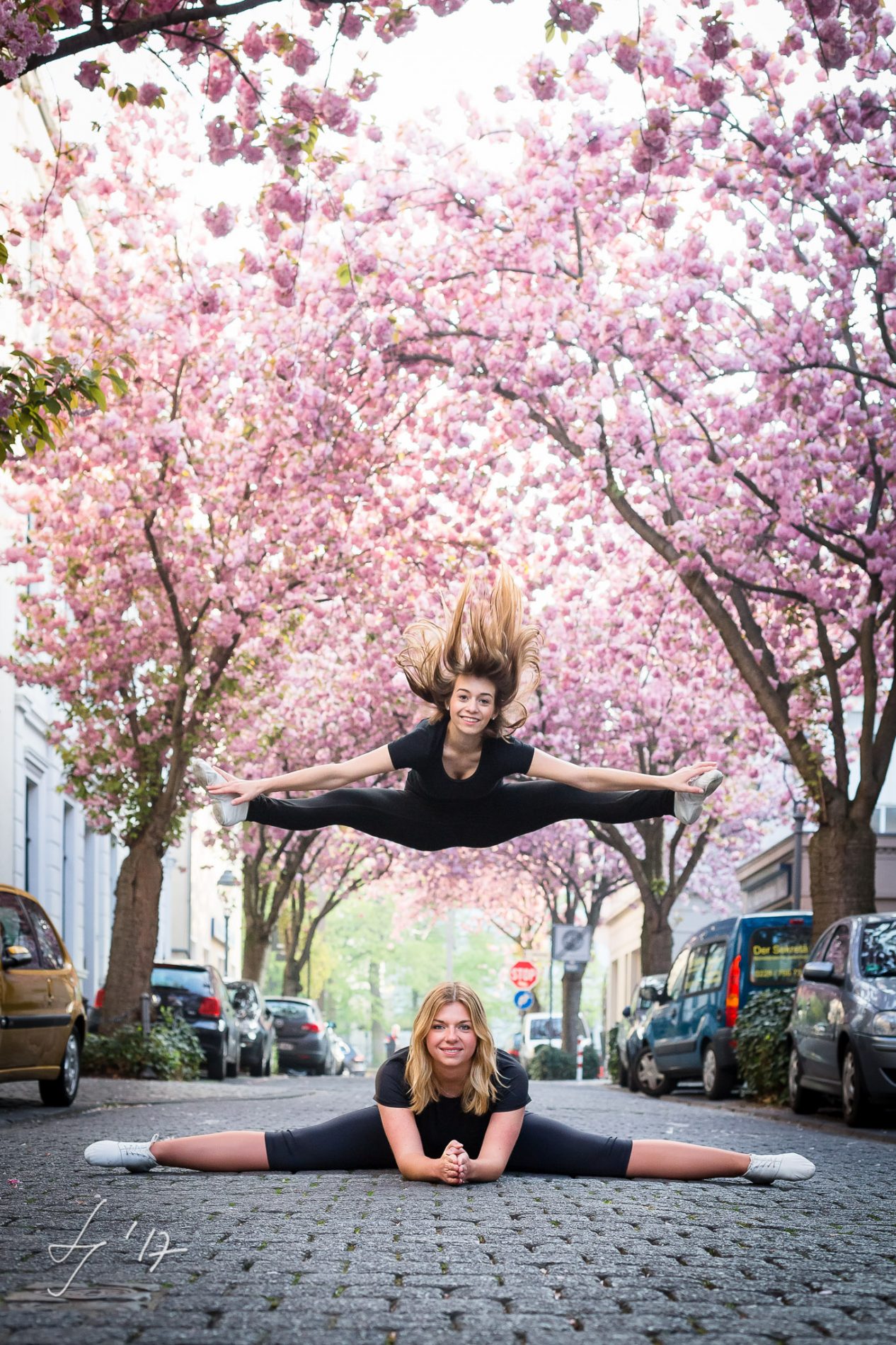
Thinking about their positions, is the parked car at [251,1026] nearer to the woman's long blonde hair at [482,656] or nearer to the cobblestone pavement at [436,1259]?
the cobblestone pavement at [436,1259]

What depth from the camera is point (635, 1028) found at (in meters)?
26.8

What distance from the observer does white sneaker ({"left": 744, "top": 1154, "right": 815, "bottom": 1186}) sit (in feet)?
27.5

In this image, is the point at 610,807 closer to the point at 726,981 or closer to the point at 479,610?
the point at 479,610

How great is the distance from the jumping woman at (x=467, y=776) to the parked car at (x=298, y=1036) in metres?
29.1

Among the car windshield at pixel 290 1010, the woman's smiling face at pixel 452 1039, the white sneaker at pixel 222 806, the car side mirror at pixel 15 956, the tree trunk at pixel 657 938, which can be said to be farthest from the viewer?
the car windshield at pixel 290 1010

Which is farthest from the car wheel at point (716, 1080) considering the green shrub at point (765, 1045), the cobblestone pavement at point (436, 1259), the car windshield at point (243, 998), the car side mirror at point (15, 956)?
the cobblestone pavement at point (436, 1259)

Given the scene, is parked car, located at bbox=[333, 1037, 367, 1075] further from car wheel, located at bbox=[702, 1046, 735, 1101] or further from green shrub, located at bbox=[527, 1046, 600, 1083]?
car wheel, located at bbox=[702, 1046, 735, 1101]

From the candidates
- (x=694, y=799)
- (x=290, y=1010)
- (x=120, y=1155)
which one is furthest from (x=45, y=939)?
(x=290, y=1010)

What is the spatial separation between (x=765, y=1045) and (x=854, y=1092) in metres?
5.06

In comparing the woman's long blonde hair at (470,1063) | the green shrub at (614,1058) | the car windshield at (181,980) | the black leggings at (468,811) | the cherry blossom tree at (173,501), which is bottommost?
the green shrub at (614,1058)

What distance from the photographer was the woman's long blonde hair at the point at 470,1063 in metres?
7.92

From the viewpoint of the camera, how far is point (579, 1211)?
25.5 ft

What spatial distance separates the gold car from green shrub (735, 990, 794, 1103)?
276 inches

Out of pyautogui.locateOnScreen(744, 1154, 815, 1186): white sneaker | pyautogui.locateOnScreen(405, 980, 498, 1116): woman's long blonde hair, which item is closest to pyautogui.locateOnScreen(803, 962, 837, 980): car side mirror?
pyautogui.locateOnScreen(744, 1154, 815, 1186): white sneaker
